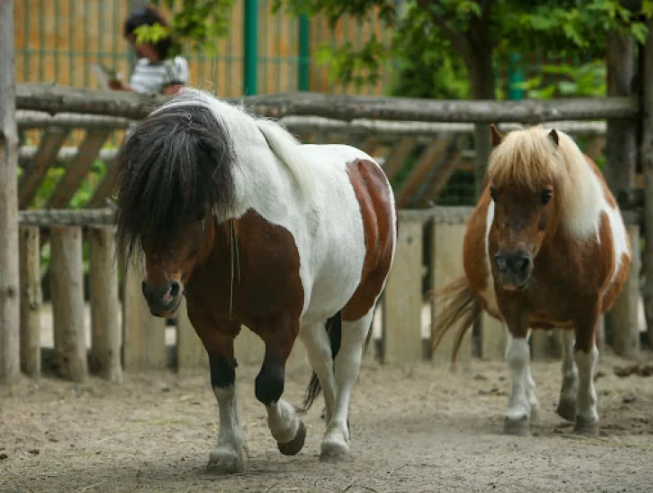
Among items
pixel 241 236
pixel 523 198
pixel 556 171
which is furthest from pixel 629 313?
pixel 241 236

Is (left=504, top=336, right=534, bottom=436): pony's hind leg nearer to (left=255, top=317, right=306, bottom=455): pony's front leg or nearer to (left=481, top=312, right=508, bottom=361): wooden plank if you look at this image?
(left=255, top=317, right=306, bottom=455): pony's front leg

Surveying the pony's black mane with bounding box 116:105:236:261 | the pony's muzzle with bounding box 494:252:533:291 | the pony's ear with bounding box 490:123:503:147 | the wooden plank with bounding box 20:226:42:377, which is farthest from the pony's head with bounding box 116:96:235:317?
the wooden plank with bounding box 20:226:42:377

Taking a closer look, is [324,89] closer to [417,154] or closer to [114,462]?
[417,154]

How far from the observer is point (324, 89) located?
14586 mm

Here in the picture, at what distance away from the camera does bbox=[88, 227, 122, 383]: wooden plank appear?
7086 mm

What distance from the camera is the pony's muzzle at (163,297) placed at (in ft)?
13.3

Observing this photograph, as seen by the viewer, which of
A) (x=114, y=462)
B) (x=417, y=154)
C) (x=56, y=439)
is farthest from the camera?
(x=417, y=154)

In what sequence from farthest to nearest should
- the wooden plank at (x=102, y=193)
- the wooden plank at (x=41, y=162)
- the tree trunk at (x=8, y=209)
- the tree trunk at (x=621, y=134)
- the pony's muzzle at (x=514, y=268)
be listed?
the tree trunk at (x=621, y=134) < the wooden plank at (x=102, y=193) < the wooden plank at (x=41, y=162) < the tree trunk at (x=8, y=209) < the pony's muzzle at (x=514, y=268)

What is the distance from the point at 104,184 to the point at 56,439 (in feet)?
9.17

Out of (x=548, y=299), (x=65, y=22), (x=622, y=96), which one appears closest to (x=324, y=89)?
(x=65, y=22)

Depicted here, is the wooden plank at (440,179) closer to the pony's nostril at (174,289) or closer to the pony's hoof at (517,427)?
the pony's hoof at (517,427)

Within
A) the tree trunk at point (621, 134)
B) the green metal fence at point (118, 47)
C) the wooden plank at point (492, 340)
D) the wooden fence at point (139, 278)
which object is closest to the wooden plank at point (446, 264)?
the wooden fence at point (139, 278)

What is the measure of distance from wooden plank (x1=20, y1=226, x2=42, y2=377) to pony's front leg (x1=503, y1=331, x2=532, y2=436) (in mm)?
2901

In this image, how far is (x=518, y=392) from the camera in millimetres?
5859
